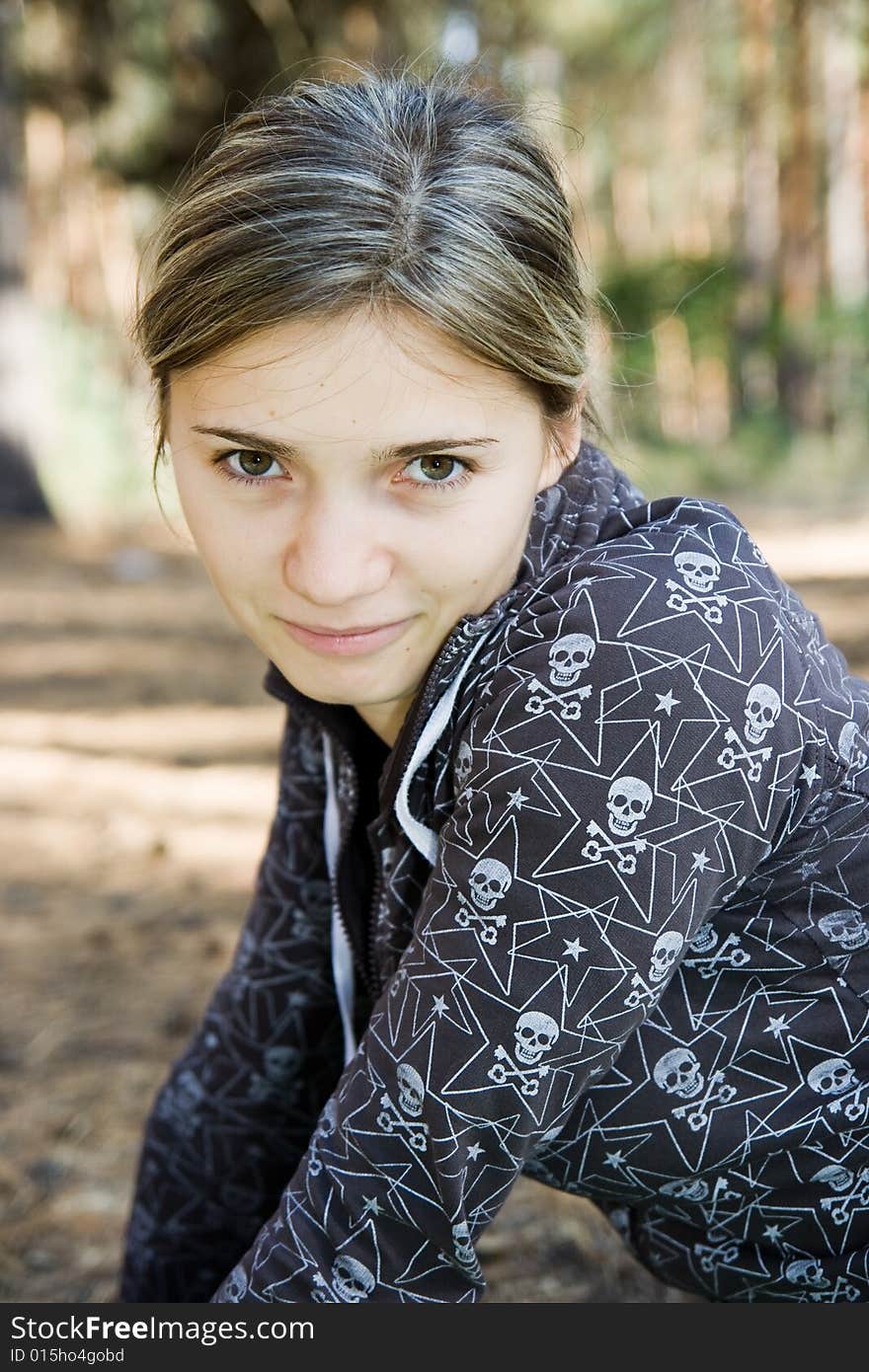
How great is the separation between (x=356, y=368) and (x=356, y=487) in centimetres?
11

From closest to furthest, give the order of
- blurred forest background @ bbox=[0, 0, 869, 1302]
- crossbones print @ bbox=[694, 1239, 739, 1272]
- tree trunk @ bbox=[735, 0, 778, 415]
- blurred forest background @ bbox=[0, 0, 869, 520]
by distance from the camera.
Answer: crossbones print @ bbox=[694, 1239, 739, 1272] → blurred forest background @ bbox=[0, 0, 869, 1302] → blurred forest background @ bbox=[0, 0, 869, 520] → tree trunk @ bbox=[735, 0, 778, 415]

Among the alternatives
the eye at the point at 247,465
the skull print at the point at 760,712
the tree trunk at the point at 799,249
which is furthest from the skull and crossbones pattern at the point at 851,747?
the tree trunk at the point at 799,249

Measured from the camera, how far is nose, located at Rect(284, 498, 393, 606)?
1301 mm

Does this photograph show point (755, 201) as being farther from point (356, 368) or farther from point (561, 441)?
point (356, 368)

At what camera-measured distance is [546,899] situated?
1.23 m

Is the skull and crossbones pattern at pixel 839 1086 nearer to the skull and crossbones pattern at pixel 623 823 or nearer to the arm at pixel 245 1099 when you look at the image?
the skull and crossbones pattern at pixel 623 823

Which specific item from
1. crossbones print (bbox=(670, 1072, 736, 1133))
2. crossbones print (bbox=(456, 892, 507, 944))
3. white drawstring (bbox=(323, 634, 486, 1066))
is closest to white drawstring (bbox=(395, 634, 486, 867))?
white drawstring (bbox=(323, 634, 486, 1066))

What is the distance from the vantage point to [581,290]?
1438mm

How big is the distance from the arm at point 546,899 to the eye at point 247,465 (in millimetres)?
292

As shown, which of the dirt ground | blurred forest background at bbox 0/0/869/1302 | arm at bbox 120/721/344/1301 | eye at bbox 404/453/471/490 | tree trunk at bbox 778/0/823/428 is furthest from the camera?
tree trunk at bbox 778/0/823/428

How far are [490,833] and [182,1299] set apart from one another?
1.09m

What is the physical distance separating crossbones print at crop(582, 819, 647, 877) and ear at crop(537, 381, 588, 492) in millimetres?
405

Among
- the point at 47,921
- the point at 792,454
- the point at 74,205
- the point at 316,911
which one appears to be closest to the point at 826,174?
the point at 792,454

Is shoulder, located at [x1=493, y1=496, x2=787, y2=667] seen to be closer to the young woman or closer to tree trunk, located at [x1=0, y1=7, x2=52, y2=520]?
the young woman
